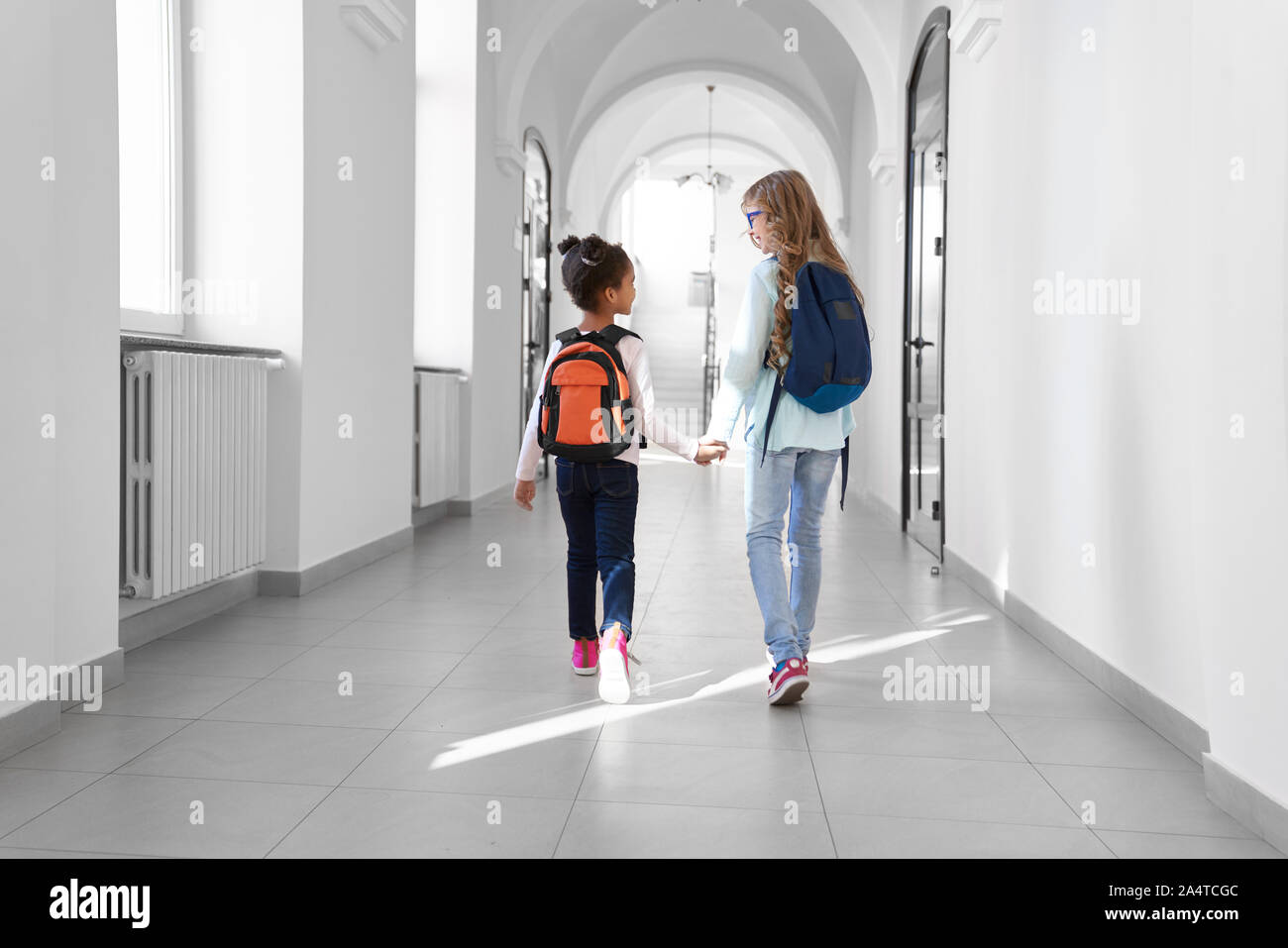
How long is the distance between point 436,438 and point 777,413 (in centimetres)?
463

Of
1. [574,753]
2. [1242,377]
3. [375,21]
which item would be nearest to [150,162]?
[375,21]

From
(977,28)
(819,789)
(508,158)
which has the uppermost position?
(508,158)

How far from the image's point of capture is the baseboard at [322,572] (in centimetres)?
492

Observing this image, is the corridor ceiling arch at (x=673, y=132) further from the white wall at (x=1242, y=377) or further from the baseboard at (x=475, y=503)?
the white wall at (x=1242, y=377)

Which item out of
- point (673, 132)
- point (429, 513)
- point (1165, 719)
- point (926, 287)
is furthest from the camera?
point (673, 132)

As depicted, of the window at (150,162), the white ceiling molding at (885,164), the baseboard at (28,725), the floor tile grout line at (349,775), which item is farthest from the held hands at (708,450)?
the white ceiling molding at (885,164)

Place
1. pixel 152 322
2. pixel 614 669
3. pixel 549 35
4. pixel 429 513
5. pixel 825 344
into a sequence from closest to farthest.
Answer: pixel 825 344, pixel 614 669, pixel 152 322, pixel 429 513, pixel 549 35

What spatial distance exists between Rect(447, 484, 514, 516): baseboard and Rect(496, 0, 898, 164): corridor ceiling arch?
2782 millimetres

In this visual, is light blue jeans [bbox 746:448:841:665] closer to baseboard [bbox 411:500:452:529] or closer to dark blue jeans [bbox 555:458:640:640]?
dark blue jeans [bbox 555:458:640:640]

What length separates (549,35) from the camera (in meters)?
8.97

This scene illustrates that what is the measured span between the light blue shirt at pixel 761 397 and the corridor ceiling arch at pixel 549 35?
5.57 m

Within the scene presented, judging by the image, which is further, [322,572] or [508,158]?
[508,158]

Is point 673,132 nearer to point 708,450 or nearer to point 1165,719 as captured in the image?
point 708,450
